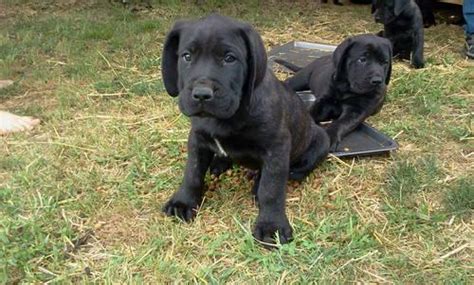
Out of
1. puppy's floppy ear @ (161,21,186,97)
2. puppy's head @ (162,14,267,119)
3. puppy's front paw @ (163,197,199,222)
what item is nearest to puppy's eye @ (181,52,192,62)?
puppy's head @ (162,14,267,119)

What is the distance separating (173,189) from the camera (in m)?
3.37

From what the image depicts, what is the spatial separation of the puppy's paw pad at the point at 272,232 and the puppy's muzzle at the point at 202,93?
0.70m

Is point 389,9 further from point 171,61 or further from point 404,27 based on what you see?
point 171,61

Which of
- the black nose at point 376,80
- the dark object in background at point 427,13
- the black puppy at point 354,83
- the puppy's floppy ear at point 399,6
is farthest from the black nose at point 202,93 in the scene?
the dark object in background at point 427,13

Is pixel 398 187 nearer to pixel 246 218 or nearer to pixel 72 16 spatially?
pixel 246 218

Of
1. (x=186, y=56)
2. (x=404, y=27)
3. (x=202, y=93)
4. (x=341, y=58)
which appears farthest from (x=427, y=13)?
(x=202, y=93)

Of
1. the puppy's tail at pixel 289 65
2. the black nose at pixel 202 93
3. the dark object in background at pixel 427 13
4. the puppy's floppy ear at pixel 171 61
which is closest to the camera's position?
the black nose at pixel 202 93

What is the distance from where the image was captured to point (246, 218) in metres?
3.08

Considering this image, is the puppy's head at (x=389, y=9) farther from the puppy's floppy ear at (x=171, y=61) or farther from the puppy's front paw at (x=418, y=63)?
the puppy's floppy ear at (x=171, y=61)

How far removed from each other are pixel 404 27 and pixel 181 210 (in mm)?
3443

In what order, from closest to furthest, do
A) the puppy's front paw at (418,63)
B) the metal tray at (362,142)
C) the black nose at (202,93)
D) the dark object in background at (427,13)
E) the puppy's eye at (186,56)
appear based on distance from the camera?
the black nose at (202,93), the puppy's eye at (186,56), the metal tray at (362,142), the puppy's front paw at (418,63), the dark object in background at (427,13)

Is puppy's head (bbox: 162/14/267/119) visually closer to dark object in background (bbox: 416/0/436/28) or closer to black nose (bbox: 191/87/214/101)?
black nose (bbox: 191/87/214/101)

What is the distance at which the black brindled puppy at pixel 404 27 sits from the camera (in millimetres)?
5430

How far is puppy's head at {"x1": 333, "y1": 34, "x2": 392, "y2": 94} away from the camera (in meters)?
4.24
